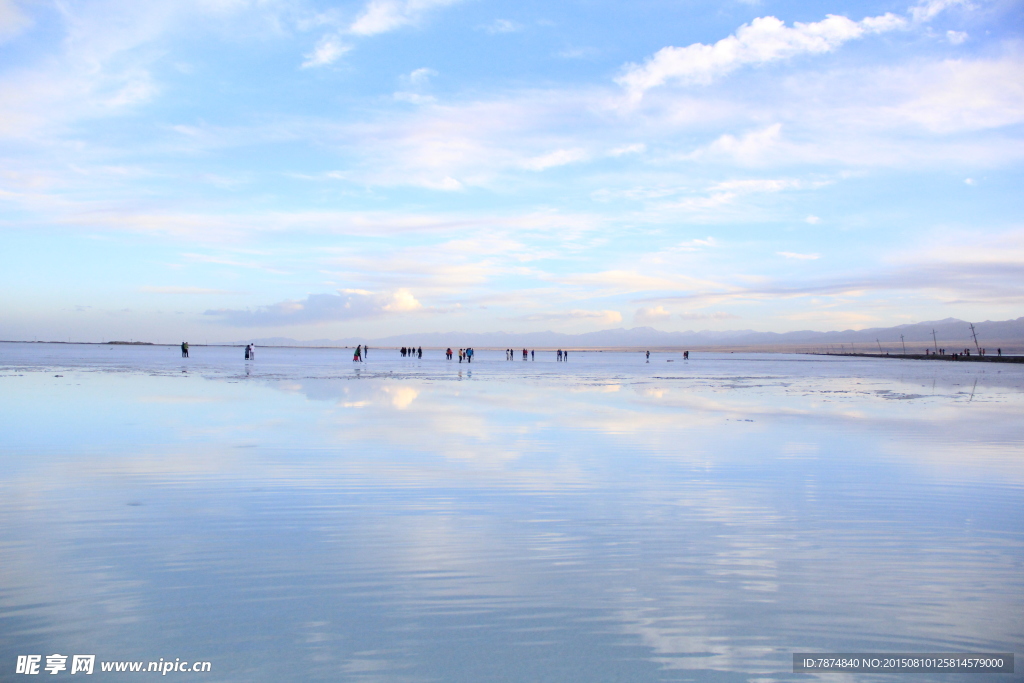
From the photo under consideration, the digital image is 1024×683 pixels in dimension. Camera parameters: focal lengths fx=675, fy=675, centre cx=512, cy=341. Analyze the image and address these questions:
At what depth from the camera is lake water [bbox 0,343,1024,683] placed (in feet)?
13.7

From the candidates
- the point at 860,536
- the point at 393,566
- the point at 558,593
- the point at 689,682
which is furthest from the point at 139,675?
the point at 860,536

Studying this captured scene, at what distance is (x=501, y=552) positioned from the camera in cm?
595

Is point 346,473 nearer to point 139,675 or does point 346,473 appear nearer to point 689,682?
point 139,675

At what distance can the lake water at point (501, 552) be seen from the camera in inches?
165

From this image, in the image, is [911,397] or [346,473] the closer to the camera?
[346,473]

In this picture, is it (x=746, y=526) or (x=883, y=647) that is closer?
(x=883, y=647)

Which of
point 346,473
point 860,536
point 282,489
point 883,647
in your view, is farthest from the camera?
point 346,473

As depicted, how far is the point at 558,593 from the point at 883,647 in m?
2.14

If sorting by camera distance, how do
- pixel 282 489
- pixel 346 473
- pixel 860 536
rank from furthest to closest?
pixel 346 473
pixel 282 489
pixel 860 536

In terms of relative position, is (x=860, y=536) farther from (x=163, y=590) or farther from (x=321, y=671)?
(x=163, y=590)

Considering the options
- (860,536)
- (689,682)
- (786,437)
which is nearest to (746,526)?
(860,536)

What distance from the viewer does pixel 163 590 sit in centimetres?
498

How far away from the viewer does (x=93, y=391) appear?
2222 centimetres

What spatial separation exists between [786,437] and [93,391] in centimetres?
2116
